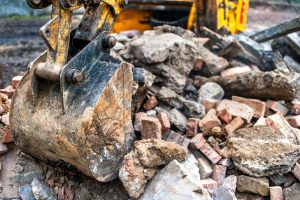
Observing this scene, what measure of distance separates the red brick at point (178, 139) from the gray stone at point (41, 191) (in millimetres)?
1084

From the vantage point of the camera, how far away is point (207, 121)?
357cm

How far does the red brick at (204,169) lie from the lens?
3258 millimetres

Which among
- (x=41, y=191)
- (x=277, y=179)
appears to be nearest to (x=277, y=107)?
(x=277, y=179)

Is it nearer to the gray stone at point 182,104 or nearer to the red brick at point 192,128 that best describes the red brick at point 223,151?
the red brick at point 192,128

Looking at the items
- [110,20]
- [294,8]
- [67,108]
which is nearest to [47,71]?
[67,108]

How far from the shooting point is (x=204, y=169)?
10.7 feet

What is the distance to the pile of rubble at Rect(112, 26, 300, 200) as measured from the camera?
9.61 feet

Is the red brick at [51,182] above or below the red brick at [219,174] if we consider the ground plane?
above

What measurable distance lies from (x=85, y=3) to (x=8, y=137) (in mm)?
1373

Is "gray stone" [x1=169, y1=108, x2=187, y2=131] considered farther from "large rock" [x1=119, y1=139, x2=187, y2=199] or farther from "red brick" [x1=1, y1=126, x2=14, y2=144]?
"red brick" [x1=1, y1=126, x2=14, y2=144]

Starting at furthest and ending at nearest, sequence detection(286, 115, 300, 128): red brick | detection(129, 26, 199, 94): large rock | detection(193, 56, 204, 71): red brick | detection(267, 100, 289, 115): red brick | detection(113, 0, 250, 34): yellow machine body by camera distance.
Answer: detection(113, 0, 250, 34): yellow machine body, detection(193, 56, 204, 71): red brick, detection(129, 26, 199, 94): large rock, detection(267, 100, 289, 115): red brick, detection(286, 115, 300, 128): red brick

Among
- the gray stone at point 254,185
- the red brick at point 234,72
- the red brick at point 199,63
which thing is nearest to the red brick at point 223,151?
the gray stone at point 254,185

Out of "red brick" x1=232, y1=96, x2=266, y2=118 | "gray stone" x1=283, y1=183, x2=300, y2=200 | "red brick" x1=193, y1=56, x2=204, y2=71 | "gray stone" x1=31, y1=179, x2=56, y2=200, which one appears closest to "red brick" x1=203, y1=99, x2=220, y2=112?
"red brick" x1=232, y1=96, x2=266, y2=118

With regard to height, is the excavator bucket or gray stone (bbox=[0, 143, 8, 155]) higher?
the excavator bucket
